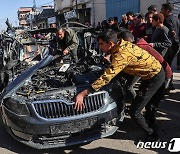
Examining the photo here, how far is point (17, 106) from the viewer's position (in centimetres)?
348

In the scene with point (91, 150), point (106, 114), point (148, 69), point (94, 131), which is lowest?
point (91, 150)

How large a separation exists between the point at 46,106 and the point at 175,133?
6.31ft

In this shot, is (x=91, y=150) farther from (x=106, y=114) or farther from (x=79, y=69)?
(x=79, y=69)

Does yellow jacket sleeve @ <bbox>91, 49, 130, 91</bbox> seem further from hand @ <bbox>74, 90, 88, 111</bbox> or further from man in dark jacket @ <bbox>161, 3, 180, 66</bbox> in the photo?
man in dark jacket @ <bbox>161, 3, 180, 66</bbox>

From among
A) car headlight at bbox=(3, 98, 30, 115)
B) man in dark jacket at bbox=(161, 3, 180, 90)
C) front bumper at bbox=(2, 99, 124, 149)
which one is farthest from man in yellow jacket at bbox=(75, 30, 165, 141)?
man in dark jacket at bbox=(161, 3, 180, 90)

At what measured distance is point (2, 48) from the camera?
711 cm

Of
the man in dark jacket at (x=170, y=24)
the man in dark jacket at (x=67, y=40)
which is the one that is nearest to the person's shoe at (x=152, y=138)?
the man in dark jacket at (x=170, y=24)

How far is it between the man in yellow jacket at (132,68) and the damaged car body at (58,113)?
0.19 m

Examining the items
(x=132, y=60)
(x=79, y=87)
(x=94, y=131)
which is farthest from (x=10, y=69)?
(x=132, y=60)

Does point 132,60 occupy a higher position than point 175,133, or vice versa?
point 132,60

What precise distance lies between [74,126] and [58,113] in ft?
0.85

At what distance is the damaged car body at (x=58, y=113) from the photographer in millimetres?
3400

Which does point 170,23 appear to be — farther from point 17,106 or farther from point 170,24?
Answer: point 17,106

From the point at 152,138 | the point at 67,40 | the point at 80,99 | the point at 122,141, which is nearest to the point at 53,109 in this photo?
the point at 80,99
